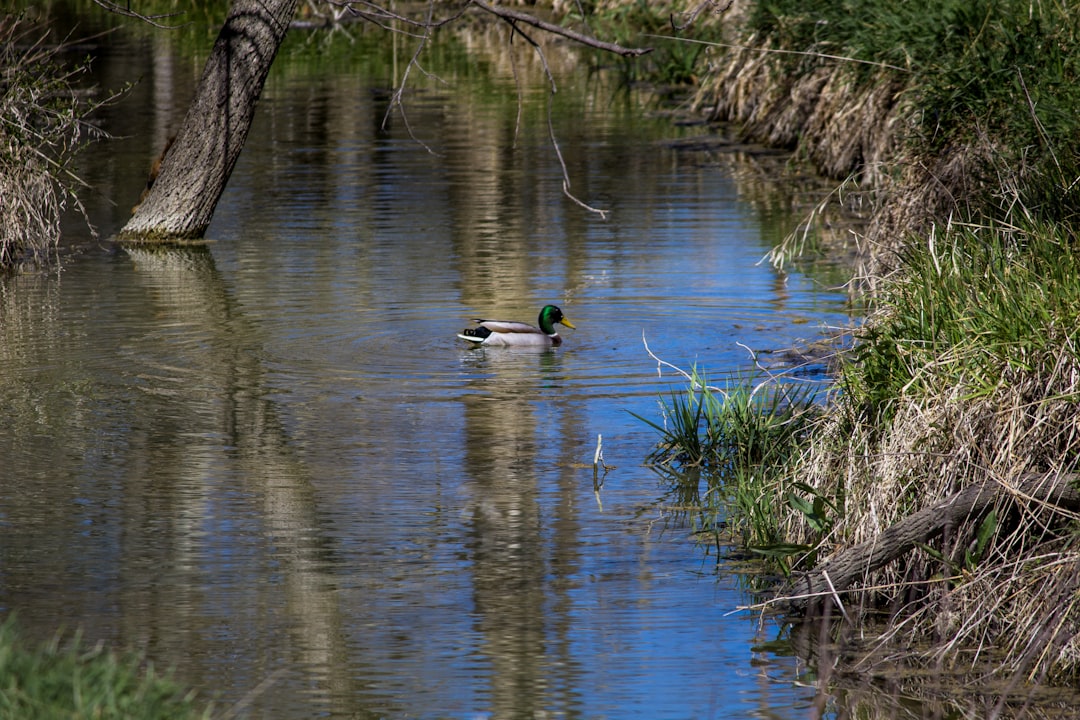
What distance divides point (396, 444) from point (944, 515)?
400 centimetres

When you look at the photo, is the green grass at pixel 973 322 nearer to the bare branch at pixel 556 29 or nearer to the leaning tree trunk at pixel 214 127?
the bare branch at pixel 556 29

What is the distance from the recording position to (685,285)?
15.1 meters

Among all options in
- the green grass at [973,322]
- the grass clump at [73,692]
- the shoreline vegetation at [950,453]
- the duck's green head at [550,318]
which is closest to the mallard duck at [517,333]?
the duck's green head at [550,318]

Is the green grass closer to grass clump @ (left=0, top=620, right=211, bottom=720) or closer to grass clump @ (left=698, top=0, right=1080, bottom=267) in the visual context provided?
grass clump @ (left=698, top=0, right=1080, bottom=267)

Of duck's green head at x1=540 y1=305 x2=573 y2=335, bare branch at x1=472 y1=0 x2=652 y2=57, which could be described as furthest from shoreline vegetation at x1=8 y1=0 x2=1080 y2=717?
duck's green head at x1=540 y1=305 x2=573 y2=335

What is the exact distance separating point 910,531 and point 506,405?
15.0 feet

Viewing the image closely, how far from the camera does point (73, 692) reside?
15.6 ft

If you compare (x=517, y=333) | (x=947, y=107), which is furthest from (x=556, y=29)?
(x=947, y=107)

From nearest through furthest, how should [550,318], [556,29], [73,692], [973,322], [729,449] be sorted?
1. [73,692]
2. [973,322]
3. [556,29]
4. [729,449]
5. [550,318]

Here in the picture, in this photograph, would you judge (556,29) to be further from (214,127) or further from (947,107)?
(214,127)

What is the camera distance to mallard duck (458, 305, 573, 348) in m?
12.8

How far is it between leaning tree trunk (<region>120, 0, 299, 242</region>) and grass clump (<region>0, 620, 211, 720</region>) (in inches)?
Answer: 493

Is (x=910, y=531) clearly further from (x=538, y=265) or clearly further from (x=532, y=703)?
(x=538, y=265)

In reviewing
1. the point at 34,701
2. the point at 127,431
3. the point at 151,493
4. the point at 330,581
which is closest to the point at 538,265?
the point at 127,431
